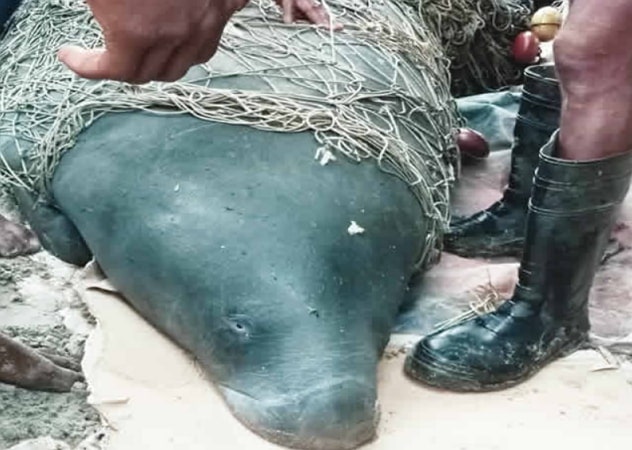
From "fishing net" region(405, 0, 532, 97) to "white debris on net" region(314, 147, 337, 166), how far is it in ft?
4.60

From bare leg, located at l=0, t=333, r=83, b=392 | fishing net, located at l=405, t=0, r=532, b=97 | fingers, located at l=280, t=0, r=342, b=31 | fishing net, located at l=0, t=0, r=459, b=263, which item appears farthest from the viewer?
fishing net, located at l=405, t=0, r=532, b=97

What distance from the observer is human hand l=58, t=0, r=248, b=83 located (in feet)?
4.11

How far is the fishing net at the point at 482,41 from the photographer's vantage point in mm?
3912

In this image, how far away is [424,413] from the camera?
2252 millimetres

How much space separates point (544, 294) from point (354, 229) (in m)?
0.36

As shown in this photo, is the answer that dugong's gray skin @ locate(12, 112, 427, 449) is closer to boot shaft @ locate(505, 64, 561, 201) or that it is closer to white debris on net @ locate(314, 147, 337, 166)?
white debris on net @ locate(314, 147, 337, 166)

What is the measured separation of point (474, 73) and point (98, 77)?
2.94 m

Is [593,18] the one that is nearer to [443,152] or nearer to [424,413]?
[424,413]

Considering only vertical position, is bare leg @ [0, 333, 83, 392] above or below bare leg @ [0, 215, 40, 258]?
above

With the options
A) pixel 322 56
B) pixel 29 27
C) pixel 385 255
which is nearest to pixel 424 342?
pixel 385 255

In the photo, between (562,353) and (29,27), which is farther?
(29,27)

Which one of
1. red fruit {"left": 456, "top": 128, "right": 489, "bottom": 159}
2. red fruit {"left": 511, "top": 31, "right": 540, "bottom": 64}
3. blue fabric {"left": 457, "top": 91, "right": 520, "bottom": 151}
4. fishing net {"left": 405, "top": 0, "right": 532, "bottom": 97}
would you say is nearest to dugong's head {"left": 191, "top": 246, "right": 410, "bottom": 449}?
red fruit {"left": 456, "top": 128, "right": 489, "bottom": 159}

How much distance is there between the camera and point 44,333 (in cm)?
242

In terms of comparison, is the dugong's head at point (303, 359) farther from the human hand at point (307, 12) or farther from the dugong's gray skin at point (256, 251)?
the human hand at point (307, 12)
